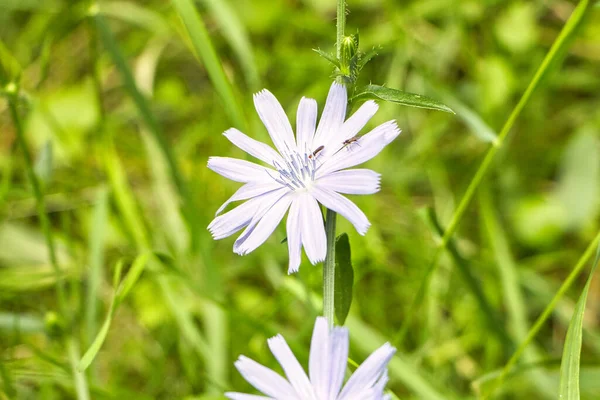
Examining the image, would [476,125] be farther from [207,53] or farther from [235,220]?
[235,220]

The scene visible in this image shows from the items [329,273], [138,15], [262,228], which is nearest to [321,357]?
[329,273]

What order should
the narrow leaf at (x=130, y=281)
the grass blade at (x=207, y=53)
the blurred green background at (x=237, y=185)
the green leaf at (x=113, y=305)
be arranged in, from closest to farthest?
the green leaf at (x=113, y=305), the narrow leaf at (x=130, y=281), the grass blade at (x=207, y=53), the blurred green background at (x=237, y=185)

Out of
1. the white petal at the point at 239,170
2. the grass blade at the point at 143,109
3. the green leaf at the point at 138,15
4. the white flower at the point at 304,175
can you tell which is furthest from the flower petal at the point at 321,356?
the green leaf at the point at 138,15

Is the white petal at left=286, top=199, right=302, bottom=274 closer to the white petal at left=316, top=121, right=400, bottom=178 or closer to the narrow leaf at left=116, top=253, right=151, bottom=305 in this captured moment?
the white petal at left=316, top=121, right=400, bottom=178

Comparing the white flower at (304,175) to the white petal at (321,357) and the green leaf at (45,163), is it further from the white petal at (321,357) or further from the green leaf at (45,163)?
the green leaf at (45,163)

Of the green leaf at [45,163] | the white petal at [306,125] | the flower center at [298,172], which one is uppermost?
the green leaf at [45,163]

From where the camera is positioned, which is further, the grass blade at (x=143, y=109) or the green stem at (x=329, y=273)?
A: the grass blade at (x=143, y=109)

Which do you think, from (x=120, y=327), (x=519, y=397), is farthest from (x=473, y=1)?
(x=120, y=327)
